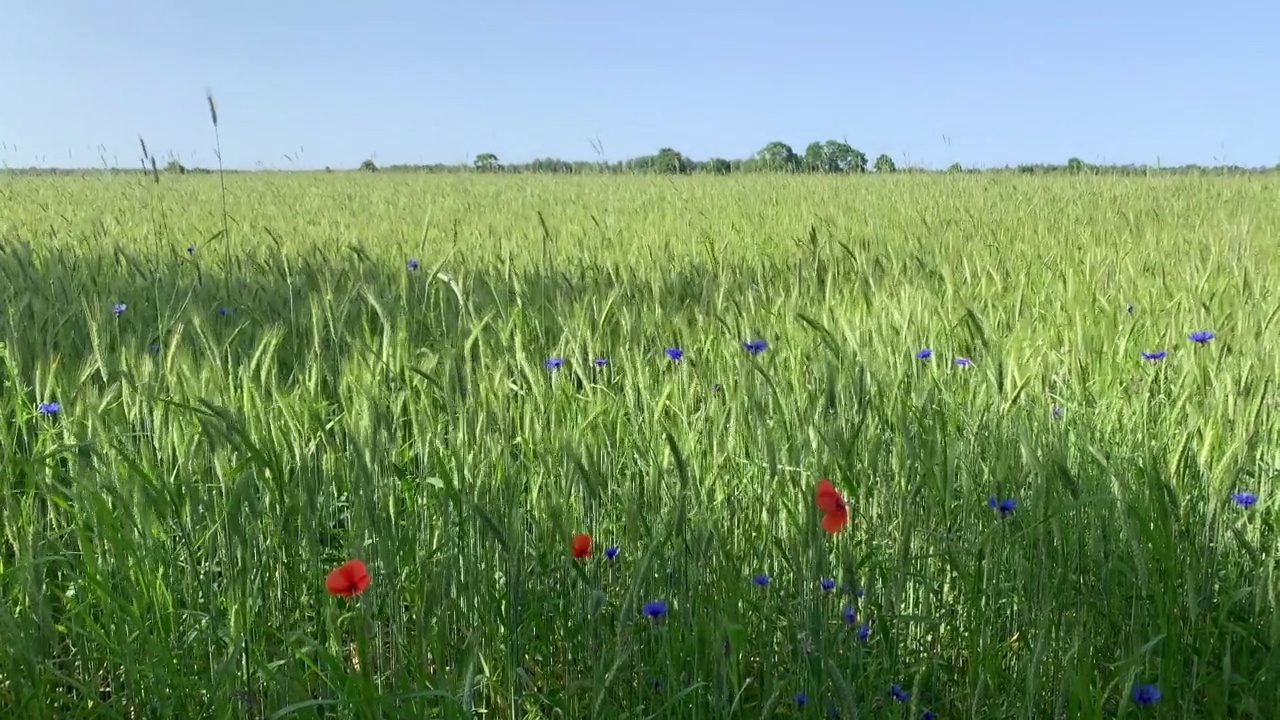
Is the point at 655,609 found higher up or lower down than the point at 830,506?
lower down

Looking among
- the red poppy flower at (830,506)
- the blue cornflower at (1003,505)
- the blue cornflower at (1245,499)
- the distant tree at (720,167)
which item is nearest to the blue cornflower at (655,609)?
the red poppy flower at (830,506)

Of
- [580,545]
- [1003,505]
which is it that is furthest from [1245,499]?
[580,545]

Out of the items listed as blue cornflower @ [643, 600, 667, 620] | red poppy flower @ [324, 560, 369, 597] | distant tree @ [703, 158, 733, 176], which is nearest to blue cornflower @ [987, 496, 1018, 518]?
blue cornflower @ [643, 600, 667, 620]

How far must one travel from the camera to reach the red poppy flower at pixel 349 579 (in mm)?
986

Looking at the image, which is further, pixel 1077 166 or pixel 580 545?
pixel 1077 166

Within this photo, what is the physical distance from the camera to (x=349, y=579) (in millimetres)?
1003

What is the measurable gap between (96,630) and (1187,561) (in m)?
1.27

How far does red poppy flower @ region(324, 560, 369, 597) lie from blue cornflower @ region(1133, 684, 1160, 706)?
31.1 inches

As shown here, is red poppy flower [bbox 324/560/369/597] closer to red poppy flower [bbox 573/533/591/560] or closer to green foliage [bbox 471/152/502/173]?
red poppy flower [bbox 573/533/591/560]

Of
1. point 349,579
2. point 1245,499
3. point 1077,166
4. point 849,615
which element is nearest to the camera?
point 349,579

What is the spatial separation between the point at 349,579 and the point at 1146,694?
810 millimetres

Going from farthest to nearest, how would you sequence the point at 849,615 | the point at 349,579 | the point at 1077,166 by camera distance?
the point at 1077,166 < the point at 849,615 < the point at 349,579

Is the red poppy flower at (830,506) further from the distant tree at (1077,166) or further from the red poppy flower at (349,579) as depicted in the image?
the distant tree at (1077,166)

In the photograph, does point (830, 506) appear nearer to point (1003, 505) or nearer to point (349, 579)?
point (1003, 505)
